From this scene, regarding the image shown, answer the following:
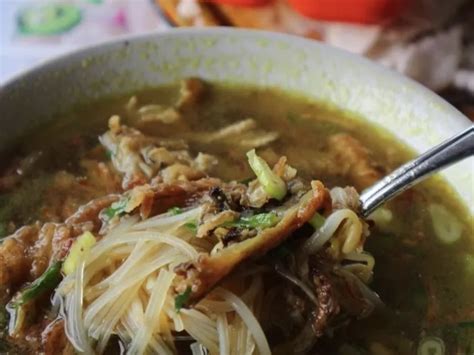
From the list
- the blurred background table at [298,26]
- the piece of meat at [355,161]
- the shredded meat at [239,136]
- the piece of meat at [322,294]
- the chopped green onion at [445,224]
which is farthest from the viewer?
the blurred background table at [298,26]

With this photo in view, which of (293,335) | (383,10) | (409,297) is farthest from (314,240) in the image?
(383,10)

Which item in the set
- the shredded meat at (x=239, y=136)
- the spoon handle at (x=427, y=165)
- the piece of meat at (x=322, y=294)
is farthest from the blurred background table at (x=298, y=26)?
the piece of meat at (x=322, y=294)

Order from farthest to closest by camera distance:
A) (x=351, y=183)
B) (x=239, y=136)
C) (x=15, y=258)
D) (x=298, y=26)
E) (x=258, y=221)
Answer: (x=298, y=26) → (x=239, y=136) → (x=351, y=183) → (x=15, y=258) → (x=258, y=221)

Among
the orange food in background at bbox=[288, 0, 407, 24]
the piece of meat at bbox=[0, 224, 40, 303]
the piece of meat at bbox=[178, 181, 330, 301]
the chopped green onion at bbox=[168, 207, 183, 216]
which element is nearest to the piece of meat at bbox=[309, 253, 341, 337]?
the piece of meat at bbox=[178, 181, 330, 301]

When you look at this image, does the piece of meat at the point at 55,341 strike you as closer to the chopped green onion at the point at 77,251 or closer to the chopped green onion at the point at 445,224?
the chopped green onion at the point at 77,251

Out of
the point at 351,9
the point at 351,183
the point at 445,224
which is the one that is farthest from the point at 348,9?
the point at 445,224

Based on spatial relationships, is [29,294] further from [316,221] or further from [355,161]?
[355,161]
